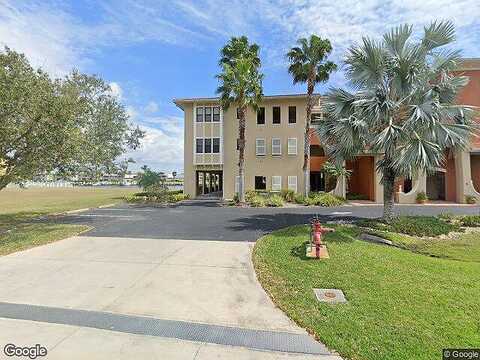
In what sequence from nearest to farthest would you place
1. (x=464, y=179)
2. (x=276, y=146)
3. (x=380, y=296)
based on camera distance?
(x=380, y=296) → (x=464, y=179) → (x=276, y=146)

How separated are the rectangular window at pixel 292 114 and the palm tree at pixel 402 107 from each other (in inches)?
561

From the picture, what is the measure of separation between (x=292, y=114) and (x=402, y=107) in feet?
50.1

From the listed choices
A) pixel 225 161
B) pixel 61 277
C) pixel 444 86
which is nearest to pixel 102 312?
pixel 61 277

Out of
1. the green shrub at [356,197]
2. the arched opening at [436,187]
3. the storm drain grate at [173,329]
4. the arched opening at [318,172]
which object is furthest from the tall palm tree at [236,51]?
the storm drain grate at [173,329]

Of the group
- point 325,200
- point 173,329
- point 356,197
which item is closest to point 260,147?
point 325,200

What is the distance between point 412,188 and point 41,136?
77.9ft

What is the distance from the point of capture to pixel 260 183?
2745cm

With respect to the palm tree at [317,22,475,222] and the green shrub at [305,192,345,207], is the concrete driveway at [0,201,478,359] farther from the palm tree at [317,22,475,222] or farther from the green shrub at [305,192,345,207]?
the green shrub at [305,192,345,207]

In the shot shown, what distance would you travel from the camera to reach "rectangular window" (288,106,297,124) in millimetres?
27125

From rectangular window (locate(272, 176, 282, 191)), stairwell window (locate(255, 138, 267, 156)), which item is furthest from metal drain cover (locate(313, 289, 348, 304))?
stairwell window (locate(255, 138, 267, 156))

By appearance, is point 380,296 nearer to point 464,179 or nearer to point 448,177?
point 464,179

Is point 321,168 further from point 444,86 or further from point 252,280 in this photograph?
point 252,280

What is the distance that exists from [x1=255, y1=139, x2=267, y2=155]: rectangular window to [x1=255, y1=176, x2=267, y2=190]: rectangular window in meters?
2.07

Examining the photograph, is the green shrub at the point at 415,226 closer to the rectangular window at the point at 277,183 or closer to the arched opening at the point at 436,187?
the rectangular window at the point at 277,183
